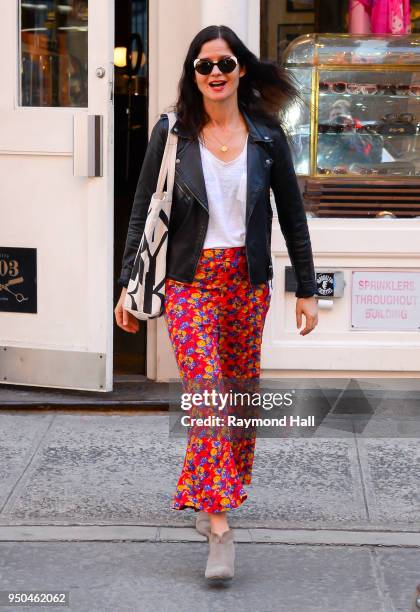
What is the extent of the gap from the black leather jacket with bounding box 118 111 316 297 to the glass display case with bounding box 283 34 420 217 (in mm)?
2103

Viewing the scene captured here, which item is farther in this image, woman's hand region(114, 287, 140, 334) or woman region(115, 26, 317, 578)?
woman's hand region(114, 287, 140, 334)

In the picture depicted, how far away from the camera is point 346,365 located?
6273 mm

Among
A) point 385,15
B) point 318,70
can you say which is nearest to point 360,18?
point 385,15

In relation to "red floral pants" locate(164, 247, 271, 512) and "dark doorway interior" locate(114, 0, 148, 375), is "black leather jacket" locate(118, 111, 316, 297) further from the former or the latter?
"dark doorway interior" locate(114, 0, 148, 375)

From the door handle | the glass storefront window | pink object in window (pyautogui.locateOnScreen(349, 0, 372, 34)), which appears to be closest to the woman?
the door handle

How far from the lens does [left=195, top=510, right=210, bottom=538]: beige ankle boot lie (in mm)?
4312

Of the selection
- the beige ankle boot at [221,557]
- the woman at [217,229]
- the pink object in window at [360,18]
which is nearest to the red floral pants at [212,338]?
the woman at [217,229]

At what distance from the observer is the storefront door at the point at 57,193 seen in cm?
596

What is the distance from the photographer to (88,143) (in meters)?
5.93

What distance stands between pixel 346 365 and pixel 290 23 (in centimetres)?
185

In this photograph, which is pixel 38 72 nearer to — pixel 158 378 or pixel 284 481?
pixel 158 378

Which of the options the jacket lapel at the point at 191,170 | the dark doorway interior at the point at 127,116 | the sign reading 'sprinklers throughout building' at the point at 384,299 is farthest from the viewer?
the dark doorway interior at the point at 127,116

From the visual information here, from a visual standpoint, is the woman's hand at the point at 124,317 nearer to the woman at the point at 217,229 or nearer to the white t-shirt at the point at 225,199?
the woman at the point at 217,229

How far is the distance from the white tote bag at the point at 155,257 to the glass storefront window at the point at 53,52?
6.68 ft
